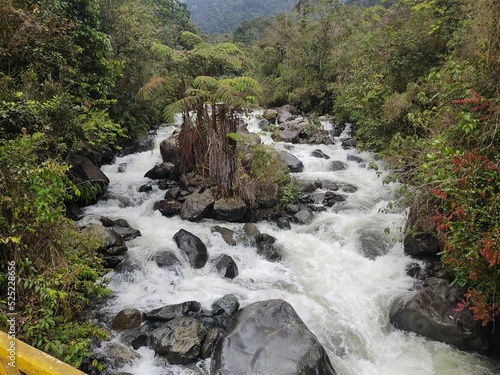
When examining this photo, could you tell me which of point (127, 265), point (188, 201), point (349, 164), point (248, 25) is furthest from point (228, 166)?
point (248, 25)

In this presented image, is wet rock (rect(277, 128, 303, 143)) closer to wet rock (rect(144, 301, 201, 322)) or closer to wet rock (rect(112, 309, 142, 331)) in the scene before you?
wet rock (rect(144, 301, 201, 322))

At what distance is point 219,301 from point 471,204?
170 inches

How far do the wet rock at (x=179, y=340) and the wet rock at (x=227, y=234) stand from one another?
279cm

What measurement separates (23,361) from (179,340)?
339 centimetres

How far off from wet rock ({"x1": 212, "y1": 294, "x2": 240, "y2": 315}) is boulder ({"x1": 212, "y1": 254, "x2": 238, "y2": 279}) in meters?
0.85

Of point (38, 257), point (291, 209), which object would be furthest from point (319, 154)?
point (38, 257)

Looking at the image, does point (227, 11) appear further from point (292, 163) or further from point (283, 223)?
point (283, 223)

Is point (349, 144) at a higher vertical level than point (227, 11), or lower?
lower

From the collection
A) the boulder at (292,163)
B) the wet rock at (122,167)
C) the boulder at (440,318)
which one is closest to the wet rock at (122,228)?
the wet rock at (122,167)

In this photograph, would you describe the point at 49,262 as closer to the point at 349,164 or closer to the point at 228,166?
the point at 228,166

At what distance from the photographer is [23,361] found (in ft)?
6.51

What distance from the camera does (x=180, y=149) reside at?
1020cm

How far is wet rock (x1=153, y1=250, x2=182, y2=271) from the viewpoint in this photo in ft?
23.0

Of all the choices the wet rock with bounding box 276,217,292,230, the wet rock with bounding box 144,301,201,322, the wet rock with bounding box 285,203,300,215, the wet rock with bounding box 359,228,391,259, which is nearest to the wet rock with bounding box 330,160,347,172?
the wet rock with bounding box 285,203,300,215
